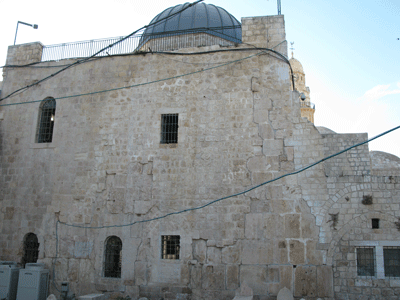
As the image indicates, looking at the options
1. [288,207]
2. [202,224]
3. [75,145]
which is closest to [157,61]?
[75,145]

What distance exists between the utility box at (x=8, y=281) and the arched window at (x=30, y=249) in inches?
20.2

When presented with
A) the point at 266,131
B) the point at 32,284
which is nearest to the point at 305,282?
the point at 266,131

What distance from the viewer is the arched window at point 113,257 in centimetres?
853

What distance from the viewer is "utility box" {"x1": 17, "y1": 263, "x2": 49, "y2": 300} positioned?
324 inches

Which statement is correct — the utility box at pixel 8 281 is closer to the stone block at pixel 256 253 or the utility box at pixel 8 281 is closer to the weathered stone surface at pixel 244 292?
the weathered stone surface at pixel 244 292

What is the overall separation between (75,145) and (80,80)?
1.97 metres

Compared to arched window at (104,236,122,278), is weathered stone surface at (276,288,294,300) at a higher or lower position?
lower

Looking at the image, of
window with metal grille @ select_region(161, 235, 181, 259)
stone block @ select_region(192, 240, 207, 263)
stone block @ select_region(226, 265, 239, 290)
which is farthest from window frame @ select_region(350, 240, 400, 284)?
window with metal grille @ select_region(161, 235, 181, 259)

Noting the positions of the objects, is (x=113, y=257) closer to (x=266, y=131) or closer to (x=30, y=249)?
(x=30, y=249)

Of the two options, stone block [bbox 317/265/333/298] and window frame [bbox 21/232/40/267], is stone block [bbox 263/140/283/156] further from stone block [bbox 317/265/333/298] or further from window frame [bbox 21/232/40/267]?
window frame [bbox 21/232/40/267]

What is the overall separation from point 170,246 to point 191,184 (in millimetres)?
1630

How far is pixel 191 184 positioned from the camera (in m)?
8.38

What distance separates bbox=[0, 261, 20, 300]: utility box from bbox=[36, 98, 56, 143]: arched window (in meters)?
3.58

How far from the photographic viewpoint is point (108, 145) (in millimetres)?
9102
